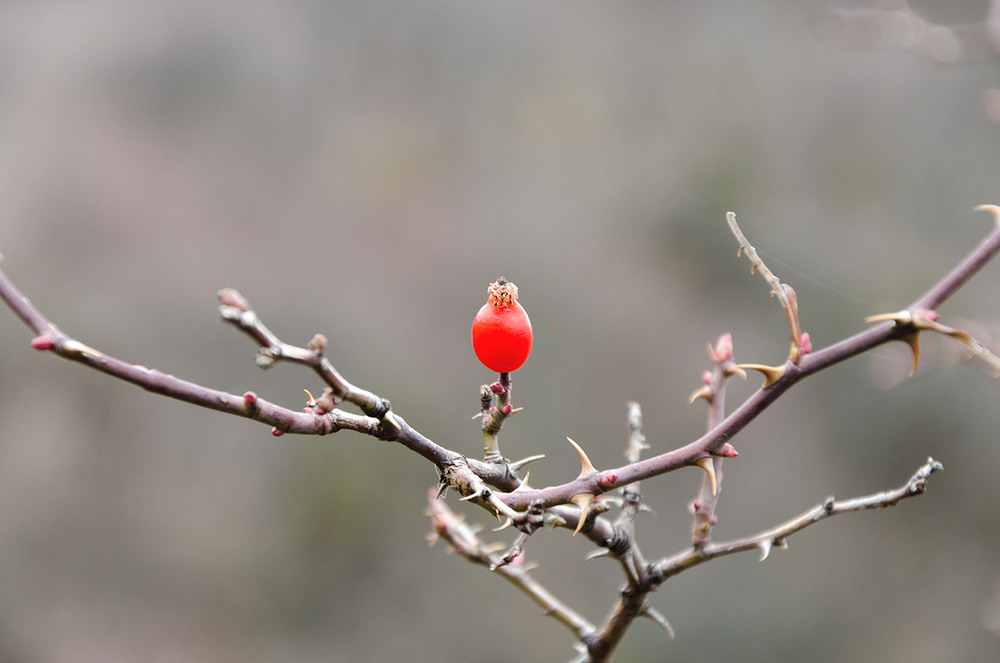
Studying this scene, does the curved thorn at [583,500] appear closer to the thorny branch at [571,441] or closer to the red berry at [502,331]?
the thorny branch at [571,441]

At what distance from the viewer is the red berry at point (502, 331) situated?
21.2 inches

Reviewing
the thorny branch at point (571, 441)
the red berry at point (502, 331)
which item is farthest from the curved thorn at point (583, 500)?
the red berry at point (502, 331)

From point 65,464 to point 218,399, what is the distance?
2.32 metres

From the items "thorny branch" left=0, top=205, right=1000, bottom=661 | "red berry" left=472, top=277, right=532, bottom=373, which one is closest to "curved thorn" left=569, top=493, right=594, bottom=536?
"thorny branch" left=0, top=205, right=1000, bottom=661

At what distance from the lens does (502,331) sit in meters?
0.54

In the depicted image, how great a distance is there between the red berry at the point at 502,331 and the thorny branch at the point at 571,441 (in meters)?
0.03

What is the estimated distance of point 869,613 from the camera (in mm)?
2656

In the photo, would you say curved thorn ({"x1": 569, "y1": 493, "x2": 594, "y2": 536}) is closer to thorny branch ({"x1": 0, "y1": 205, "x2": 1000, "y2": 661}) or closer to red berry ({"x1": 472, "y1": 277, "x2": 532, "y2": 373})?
thorny branch ({"x1": 0, "y1": 205, "x2": 1000, "y2": 661})

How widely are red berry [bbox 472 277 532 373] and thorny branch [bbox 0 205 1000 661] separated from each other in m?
0.03

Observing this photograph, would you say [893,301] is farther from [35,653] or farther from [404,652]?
[35,653]

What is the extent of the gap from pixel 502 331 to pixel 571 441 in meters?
0.10

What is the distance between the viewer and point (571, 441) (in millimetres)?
544

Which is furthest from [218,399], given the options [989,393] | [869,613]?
[989,393]

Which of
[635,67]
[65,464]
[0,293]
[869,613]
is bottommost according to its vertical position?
[65,464]
